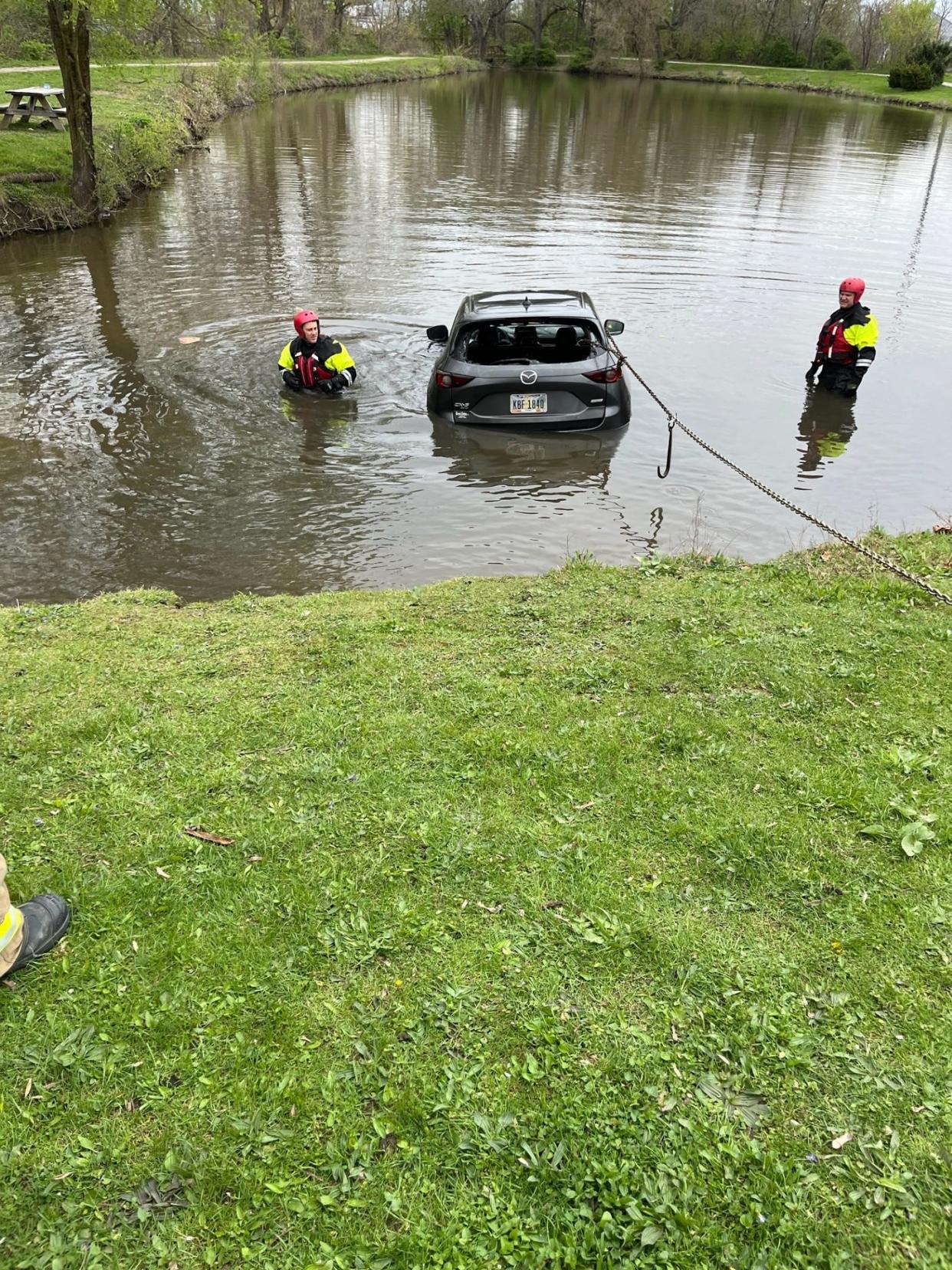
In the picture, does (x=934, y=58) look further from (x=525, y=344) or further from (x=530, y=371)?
(x=530, y=371)

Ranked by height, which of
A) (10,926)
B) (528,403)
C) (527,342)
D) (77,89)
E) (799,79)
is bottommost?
(10,926)

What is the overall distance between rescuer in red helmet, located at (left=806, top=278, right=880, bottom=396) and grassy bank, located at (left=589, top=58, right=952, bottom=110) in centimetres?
5718

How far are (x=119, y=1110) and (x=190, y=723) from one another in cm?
225

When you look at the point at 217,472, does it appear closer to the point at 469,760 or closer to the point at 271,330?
the point at 271,330

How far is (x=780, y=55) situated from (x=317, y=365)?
8512cm

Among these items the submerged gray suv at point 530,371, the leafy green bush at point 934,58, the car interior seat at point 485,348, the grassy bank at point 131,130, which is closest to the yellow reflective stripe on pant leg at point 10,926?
the submerged gray suv at point 530,371

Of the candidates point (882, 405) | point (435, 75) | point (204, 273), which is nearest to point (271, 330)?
point (204, 273)

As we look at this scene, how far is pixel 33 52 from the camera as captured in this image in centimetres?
3772

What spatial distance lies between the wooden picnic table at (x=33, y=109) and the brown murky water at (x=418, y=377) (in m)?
3.72

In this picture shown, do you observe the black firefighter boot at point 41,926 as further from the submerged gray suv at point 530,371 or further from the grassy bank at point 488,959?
the submerged gray suv at point 530,371

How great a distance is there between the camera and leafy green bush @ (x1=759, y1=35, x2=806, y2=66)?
7481cm

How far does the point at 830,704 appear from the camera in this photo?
4.75 meters

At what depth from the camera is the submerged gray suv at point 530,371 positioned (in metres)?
9.30

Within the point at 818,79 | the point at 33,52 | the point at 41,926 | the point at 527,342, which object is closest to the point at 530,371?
the point at 527,342
